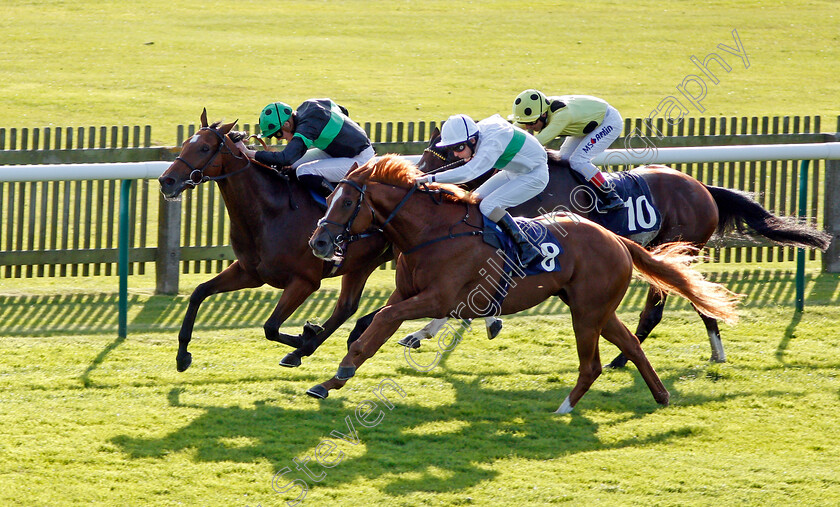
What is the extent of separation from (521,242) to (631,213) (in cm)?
183

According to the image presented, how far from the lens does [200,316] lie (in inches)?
331

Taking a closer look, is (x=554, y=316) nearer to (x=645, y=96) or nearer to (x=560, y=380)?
(x=560, y=380)

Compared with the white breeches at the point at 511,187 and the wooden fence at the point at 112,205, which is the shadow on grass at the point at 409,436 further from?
the wooden fence at the point at 112,205

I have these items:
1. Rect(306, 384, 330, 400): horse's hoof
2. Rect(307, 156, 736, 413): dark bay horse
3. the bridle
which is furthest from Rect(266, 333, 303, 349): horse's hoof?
Rect(306, 384, 330, 400): horse's hoof

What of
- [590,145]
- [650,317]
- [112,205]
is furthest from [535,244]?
[112,205]

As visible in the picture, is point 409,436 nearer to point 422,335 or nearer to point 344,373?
point 344,373

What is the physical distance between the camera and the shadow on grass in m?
5.23

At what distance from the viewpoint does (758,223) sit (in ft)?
25.9

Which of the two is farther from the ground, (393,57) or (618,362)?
(393,57)

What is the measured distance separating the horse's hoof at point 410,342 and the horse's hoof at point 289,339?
0.79 meters

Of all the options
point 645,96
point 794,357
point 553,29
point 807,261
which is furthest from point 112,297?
point 553,29

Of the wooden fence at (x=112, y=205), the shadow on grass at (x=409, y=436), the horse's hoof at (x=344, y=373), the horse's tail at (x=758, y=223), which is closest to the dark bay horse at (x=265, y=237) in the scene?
the shadow on grass at (x=409, y=436)

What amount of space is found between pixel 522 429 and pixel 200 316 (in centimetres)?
347

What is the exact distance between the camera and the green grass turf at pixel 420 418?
5.00m
